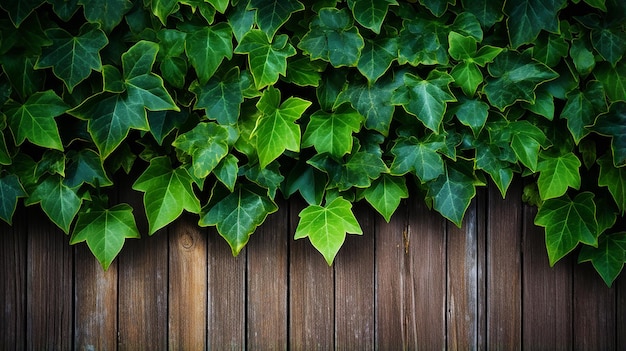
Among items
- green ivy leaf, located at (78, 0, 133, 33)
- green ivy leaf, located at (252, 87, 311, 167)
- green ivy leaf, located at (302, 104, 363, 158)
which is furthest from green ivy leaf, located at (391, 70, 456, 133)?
green ivy leaf, located at (78, 0, 133, 33)

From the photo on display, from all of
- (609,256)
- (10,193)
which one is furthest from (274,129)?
(609,256)

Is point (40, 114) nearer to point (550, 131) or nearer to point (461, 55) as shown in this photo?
point (461, 55)

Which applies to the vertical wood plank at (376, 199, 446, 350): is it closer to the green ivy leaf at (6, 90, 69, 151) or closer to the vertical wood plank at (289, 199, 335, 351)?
the vertical wood plank at (289, 199, 335, 351)

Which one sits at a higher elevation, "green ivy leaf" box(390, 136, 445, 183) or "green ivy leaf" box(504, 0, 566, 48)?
"green ivy leaf" box(504, 0, 566, 48)

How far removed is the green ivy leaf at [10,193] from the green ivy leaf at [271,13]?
2.35 feet

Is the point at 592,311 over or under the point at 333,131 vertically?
under

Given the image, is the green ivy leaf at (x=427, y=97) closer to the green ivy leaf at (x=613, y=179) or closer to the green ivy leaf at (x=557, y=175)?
the green ivy leaf at (x=557, y=175)

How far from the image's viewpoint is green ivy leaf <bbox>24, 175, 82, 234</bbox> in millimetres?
1754

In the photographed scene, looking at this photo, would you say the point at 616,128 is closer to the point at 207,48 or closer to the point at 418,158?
the point at 418,158

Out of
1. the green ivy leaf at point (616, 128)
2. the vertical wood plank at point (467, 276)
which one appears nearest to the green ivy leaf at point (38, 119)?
the vertical wood plank at point (467, 276)

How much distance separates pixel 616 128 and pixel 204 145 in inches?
40.7

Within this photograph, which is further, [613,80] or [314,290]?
[314,290]

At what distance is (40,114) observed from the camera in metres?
1.71

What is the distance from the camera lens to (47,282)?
1.89 metres
